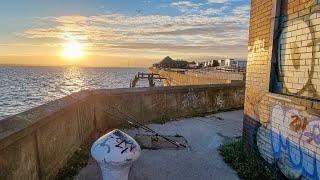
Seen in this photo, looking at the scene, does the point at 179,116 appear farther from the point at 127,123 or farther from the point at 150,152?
the point at 150,152

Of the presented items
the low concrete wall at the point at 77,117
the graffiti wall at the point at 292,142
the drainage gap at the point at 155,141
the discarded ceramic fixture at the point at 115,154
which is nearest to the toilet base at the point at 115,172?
the discarded ceramic fixture at the point at 115,154

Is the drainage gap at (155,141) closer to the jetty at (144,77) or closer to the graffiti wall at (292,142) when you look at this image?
the graffiti wall at (292,142)

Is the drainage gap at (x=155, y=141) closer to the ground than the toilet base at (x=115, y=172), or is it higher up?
closer to the ground

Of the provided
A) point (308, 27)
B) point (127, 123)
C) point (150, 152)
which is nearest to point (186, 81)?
point (127, 123)

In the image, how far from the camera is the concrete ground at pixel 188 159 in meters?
6.79

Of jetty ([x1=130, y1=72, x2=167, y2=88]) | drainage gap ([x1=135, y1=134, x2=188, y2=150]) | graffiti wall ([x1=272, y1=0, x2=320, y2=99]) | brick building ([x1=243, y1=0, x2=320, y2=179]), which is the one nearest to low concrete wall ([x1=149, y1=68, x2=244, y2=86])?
jetty ([x1=130, y1=72, x2=167, y2=88])

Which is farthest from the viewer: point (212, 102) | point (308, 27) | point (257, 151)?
point (212, 102)

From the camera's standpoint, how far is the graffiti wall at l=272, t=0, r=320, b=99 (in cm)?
547

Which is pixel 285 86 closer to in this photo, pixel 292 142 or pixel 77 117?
pixel 292 142

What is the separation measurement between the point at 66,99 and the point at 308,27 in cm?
518

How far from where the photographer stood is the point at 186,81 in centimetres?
3566

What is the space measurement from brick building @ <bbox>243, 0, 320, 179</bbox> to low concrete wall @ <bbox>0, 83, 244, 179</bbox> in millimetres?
3998

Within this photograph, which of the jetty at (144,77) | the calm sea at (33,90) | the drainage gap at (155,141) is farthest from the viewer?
the jetty at (144,77)

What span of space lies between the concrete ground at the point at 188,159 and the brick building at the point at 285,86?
1011 mm
